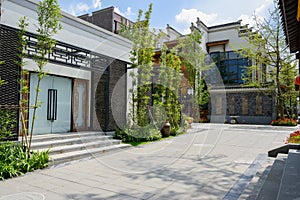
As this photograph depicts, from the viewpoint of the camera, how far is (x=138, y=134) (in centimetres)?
808

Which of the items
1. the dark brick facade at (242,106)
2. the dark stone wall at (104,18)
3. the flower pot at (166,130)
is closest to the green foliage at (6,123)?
the flower pot at (166,130)

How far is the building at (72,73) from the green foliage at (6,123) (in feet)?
0.80

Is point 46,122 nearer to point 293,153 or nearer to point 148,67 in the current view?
point 148,67

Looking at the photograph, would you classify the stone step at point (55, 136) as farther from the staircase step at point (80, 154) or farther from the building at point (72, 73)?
the staircase step at point (80, 154)

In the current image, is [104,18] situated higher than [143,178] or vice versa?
[104,18]

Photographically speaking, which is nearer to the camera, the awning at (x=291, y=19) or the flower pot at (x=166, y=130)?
the awning at (x=291, y=19)

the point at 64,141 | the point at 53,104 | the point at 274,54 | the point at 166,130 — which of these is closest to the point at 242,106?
the point at 274,54

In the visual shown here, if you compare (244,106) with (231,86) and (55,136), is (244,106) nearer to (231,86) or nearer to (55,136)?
(231,86)

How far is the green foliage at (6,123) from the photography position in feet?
15.2

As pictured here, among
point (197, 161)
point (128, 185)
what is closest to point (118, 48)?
point (197, 161)

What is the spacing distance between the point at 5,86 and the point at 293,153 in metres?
5.99

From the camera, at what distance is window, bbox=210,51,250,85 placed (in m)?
21.0

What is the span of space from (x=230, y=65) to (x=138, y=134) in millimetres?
16204

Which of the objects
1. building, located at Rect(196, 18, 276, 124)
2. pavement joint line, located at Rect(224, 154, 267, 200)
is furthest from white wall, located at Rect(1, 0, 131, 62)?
building, located at Rect(196, 18, 276, 124)
